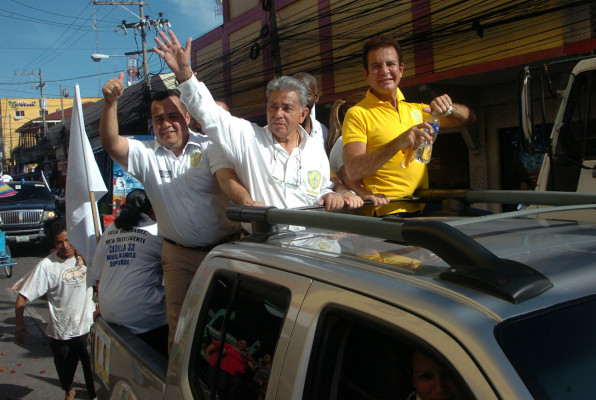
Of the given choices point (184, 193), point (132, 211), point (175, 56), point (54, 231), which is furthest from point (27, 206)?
point (175, 56)

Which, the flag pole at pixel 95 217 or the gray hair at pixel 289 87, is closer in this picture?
the gray hair at pixel 289 87

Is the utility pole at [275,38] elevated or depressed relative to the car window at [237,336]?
elevated

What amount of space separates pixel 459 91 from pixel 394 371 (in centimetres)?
1130

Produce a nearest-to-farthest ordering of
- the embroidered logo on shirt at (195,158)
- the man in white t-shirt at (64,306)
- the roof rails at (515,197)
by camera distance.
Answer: the roof rails at (515,197) → the embroidered logo on shirt at (195,158) → the man in white t-shirt at (64,306)

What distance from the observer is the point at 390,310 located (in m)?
1.18

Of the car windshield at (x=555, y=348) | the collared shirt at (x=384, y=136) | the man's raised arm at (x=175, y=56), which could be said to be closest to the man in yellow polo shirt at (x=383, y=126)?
the collared shirt at (x=384, y=136)

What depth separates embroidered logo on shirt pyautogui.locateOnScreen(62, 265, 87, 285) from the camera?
16.6 ft

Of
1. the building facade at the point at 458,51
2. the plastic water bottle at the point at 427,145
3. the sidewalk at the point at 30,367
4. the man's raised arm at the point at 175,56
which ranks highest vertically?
the building facade at the point at 458,51

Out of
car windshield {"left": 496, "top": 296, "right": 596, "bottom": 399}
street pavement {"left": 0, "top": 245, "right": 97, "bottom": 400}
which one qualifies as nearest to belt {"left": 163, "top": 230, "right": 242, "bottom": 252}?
car windshield {"left": 496, "top": 296, "right": 596, "bottom": 399}

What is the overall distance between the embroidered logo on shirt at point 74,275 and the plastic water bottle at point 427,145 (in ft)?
11.7

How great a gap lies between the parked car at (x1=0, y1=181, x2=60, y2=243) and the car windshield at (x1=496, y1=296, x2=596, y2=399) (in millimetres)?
14265

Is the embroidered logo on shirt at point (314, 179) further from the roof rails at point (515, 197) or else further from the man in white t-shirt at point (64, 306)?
the man in white t-shirt at point (64, 306)

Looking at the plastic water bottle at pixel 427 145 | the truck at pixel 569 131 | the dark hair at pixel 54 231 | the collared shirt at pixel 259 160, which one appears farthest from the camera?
the dark hair at pixel 54 231

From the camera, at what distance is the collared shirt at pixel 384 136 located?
314 cm
